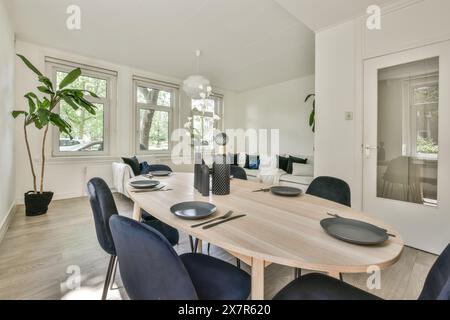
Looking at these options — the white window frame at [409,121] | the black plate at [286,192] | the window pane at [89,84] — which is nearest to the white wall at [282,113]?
the white window frame at [409,121]

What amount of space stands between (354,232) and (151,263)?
759 millimetres

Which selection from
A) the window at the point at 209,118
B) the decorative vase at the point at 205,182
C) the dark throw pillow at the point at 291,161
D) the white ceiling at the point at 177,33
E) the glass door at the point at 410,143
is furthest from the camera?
the window at the point at 209,118

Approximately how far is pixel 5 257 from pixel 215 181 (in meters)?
2.09

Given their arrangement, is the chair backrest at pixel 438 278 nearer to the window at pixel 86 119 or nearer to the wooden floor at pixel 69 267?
the wooden floor at pixel 69 267

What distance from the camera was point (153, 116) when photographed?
4.91 meters

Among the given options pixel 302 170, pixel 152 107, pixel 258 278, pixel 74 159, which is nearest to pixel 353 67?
pixel 302 170

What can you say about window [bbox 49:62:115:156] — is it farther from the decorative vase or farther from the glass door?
the glass door

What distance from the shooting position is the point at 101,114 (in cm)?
424

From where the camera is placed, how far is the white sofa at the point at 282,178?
144 inches

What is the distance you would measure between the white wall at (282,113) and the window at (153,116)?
6.00ft

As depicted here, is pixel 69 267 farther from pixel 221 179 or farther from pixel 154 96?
pixel 154 96

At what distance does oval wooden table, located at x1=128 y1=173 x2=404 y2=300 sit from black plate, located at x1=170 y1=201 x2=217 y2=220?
3cm

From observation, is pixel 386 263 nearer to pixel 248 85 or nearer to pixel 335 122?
pixel 335 122

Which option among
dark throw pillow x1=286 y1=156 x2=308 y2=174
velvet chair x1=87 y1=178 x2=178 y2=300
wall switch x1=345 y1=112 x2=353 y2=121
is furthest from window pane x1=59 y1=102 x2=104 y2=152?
wall switch x1=345 y1=112 x2=353 y2=121
